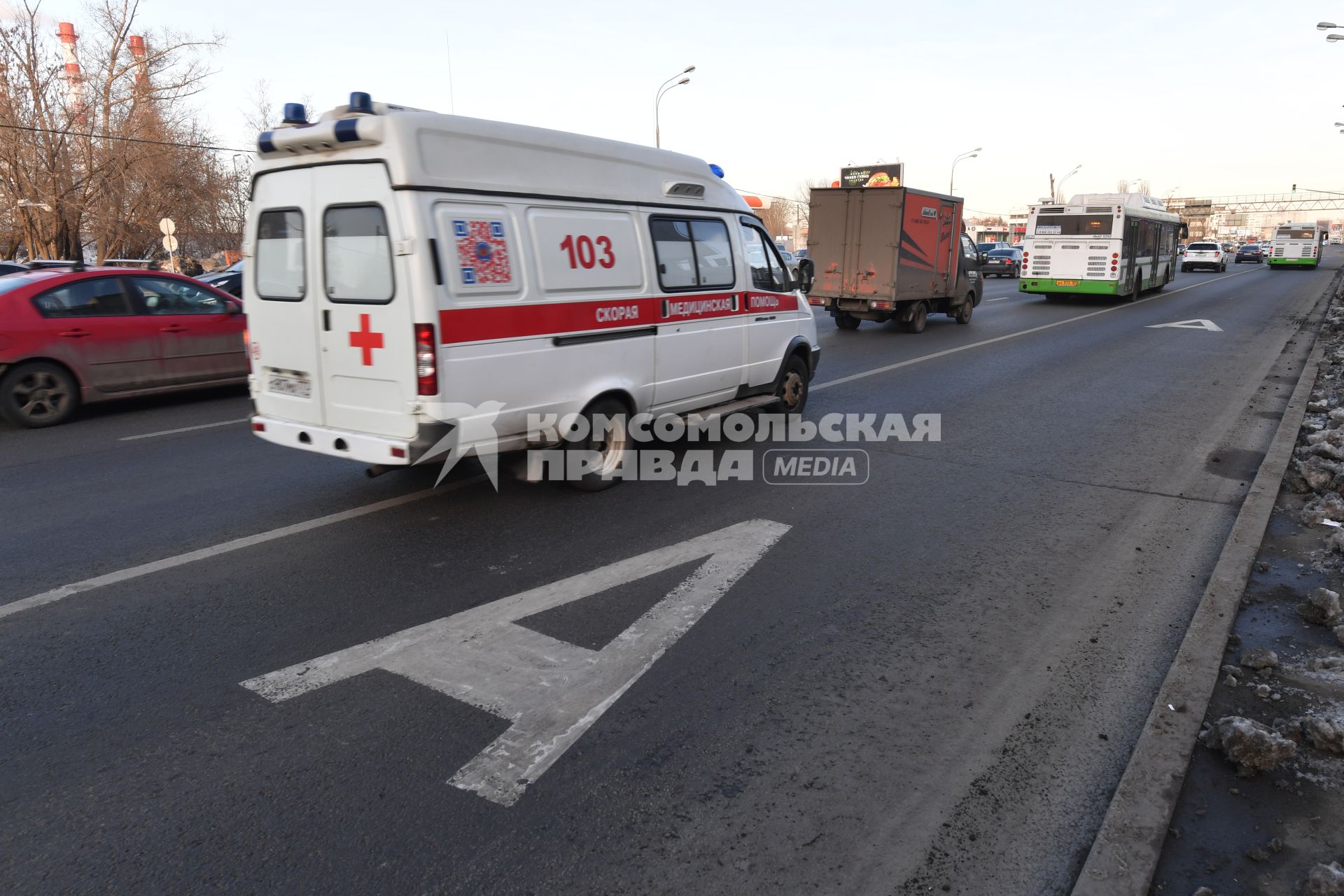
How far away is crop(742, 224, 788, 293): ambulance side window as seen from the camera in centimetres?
788

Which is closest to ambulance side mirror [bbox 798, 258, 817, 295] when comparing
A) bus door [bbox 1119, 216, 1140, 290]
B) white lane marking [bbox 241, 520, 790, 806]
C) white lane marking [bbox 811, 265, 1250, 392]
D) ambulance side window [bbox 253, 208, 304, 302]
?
white lane marking [bbox 811, 265, 1250, 392]

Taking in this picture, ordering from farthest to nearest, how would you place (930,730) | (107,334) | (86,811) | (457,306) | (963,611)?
(107,334) < (457,306) < (963,611) < (930,730) < (86,811)

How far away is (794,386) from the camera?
8953 mm

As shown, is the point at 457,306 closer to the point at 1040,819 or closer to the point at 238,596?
the point at 238,596

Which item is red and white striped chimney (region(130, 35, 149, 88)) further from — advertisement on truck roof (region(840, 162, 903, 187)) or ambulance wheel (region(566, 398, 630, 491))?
advertisement on truck roof (region(840, 162, 903, 187))

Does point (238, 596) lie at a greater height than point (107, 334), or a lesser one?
lesser

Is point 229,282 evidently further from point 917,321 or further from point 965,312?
point 965,312

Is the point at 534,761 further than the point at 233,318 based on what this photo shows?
No

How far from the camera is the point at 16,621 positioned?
165 inches

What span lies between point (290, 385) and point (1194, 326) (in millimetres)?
19294

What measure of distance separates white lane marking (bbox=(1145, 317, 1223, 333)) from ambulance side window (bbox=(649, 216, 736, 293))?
14.7 m

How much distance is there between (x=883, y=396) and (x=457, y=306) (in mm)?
6619

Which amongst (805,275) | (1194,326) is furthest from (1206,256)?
(805,275)

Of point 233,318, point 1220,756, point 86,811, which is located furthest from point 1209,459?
point 233,318
